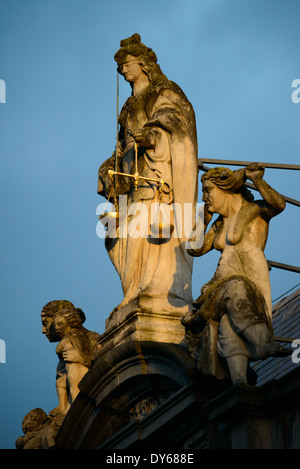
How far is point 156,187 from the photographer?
17.7m

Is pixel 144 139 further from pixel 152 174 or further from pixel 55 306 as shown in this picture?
pixel 55 306

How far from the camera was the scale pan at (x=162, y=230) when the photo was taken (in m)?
17.2

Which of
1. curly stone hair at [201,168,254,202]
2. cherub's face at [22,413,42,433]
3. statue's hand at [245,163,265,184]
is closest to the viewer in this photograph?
statue's hand at [245,163,265,184]

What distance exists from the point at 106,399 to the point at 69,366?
1355 mm

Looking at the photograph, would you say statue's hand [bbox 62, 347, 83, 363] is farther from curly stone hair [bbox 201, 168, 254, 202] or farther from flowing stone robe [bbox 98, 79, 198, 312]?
curly stone hair [bbox 201, 168, 254, 202]

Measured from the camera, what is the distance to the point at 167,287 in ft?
55.4

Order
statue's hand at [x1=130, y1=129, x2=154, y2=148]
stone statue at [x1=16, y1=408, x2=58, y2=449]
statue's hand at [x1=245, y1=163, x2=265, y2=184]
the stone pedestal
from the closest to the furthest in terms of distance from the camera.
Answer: statue's hand at [x1=245, y1=163, x2=265, y2=184]
the stone pedestal
stone statue at [x1=16, y1=408, x2=58, y2=449]
statue's hand at [x1=130, y1=129, x2=154, y2=148]

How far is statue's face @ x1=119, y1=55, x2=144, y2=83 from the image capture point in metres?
19.1

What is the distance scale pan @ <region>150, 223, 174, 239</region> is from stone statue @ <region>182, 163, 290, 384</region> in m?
1.39

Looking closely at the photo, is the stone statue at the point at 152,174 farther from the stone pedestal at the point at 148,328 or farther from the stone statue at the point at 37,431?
the stone statue at the point at 37,431

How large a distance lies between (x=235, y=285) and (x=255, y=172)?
1487 mm

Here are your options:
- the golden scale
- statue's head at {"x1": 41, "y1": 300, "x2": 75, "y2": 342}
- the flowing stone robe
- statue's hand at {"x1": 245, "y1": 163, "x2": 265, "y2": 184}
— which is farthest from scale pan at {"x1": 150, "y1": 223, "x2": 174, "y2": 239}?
statue's hand at {"x1": 245, "y1": 163, "x2": 265, "y2": 184}

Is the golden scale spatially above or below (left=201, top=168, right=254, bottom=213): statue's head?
above

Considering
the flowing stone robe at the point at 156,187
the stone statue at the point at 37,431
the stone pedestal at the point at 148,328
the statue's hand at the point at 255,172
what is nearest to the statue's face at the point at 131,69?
the flowing stone robe at the point at 156,187
